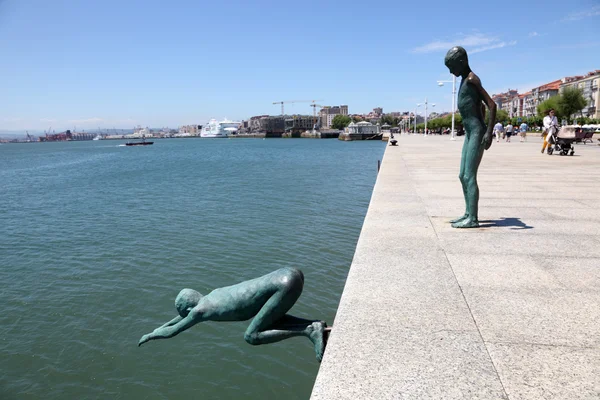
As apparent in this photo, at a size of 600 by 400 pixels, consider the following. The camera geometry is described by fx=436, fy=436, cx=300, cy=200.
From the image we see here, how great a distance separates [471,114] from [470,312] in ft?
10.9

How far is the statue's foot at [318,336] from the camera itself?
10.1 ft

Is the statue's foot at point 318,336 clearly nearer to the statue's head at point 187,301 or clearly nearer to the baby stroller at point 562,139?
the statue's head at point 187,301

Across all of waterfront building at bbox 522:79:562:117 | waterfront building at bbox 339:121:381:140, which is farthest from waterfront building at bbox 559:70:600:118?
waterfront building at bbox 339:121:381:140

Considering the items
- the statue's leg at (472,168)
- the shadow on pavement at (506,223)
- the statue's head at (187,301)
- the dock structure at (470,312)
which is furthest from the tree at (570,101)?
the statue's head at (187,301)

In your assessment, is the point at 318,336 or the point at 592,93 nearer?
the point at 318,336

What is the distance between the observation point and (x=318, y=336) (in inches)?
123

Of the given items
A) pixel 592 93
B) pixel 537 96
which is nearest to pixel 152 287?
pixel 592 93

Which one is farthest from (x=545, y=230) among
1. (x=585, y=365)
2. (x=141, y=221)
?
(x=141, y=221)

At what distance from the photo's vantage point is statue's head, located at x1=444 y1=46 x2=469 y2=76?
5.64 meters

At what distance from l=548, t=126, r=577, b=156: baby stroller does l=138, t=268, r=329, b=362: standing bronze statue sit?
19523mm

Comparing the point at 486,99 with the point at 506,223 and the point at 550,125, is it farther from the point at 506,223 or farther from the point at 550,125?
the point at 550,125

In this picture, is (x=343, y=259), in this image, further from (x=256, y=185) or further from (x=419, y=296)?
(x=256, y=185)

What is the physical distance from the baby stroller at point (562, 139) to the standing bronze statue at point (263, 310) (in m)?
19.5

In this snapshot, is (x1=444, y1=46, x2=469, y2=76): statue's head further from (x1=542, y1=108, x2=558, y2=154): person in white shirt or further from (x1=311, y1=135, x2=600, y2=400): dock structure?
(x1=542, y1=108, x2=558, y2=154): person in white shirt
